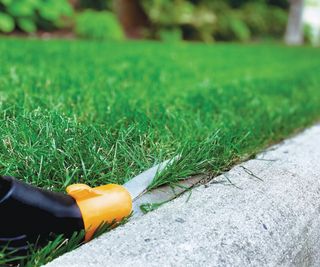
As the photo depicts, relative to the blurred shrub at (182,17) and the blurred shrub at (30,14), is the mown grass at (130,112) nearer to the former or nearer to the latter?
the blurred shrub at (30,14)

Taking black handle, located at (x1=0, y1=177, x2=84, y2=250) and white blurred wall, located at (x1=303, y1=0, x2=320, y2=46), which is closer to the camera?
black handle, located at (x1=0, y1=177, x2=84, y2=250)

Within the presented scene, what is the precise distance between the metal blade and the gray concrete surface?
13 centimetres

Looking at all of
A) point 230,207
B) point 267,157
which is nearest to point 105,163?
point 230,207

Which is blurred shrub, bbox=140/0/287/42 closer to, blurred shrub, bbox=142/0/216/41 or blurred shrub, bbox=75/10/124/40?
blurred shrub, bbox=142/0/216/41

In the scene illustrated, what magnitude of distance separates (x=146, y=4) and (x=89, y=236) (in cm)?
1163

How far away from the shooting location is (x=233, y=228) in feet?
4.95

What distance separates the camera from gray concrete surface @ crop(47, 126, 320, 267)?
134cm

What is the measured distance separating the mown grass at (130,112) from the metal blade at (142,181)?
0.03 m

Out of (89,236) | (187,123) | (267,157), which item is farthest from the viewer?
(187,123)

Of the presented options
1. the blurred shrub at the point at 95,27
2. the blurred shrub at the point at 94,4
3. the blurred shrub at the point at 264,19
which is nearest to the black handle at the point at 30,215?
the blurred shrub at the point at 95,27

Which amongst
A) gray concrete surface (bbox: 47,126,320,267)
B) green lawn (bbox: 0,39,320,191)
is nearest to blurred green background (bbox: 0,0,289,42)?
green lawn (bbox: 0,39,320,191)

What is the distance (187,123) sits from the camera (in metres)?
2.64

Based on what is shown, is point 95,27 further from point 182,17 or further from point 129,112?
point 129,112

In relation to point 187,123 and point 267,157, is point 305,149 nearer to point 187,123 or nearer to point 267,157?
point 267,157
